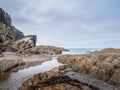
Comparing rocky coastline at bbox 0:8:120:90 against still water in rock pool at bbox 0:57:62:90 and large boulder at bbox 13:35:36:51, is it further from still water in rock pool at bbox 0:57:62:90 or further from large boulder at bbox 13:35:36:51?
large boulder at bbox 13:35:36:51

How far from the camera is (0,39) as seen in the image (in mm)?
110438

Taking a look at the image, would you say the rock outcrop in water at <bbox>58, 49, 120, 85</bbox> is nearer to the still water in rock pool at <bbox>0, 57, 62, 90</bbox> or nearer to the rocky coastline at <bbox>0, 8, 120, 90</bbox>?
the rocky coastline at <bbox>0, 8, 120, 90</bbox>

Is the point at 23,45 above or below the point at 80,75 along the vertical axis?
above

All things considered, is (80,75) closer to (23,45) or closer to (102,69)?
(102,69)

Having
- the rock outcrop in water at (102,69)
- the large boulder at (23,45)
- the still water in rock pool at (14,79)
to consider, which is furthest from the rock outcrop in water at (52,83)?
the large boulder at (23,45)

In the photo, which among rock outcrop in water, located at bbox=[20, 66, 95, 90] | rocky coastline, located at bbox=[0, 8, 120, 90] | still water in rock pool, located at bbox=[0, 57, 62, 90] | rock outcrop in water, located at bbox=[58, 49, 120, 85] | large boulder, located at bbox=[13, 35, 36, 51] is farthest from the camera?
large boulder, located at bbox=[13, 35, 36, 51]

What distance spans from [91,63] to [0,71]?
832 inches

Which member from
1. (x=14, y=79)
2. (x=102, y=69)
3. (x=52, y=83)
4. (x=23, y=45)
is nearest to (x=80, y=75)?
(x=102, y=69)

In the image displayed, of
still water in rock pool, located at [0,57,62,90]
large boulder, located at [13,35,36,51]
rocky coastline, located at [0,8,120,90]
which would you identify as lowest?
still water in rock pool, located at [0,57,62,90]

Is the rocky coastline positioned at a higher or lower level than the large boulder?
lower

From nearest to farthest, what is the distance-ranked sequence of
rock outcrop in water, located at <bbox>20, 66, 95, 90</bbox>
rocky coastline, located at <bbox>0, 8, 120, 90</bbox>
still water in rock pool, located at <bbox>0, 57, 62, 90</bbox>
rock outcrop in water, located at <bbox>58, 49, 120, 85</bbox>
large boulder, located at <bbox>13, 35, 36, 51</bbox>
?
rock outcrop in water, located at <bbox>20, 66, 95, 90</bbox> < rocky coastline, located at <bbox>0, 8, 120, 90</bbox> < still water in rock pool, located at <bbox>0, 57, 62, 90</bbox> < rock outcrop in water, located at <bbox>58, 49, 120, 85</bbox> < large boulder, located at <bbox>13, 35, 36, 51</bbox>

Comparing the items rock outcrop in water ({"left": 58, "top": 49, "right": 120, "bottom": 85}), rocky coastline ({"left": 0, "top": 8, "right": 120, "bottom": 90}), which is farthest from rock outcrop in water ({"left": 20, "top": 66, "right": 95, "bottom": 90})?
rock outcrop in water ({"left": 58, "top": 49, "right": 120, "bottom": 85})

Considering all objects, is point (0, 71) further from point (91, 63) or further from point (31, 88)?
point (31, 88)

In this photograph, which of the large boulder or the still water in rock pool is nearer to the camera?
the still water in rock pool
